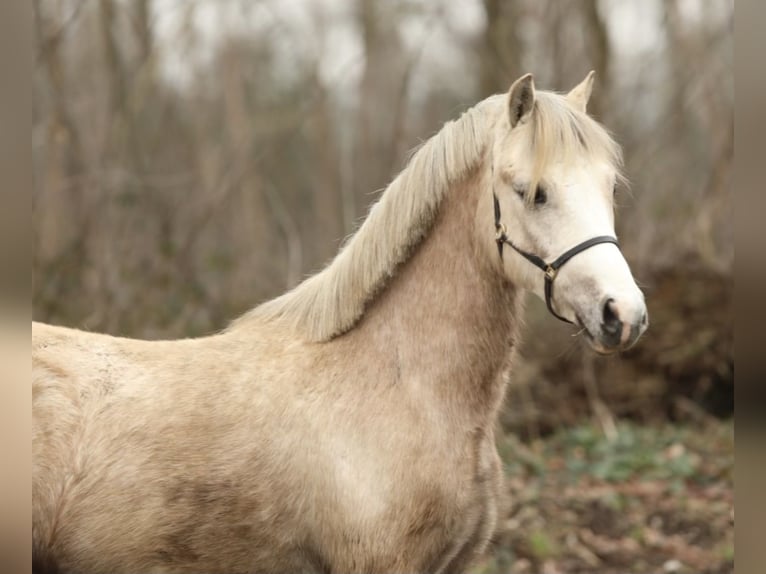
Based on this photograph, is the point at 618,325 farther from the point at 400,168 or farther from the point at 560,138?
the point at 400,168

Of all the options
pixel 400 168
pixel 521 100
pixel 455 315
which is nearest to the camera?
pixel 521 100

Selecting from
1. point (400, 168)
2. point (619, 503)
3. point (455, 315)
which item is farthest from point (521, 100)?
point (400, 168)

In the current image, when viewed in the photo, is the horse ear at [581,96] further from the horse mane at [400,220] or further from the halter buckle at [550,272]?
the halter buckle at [550,272]

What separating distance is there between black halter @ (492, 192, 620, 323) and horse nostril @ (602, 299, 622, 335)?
0.20 metres

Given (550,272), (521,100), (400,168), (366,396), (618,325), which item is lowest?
(366,396)

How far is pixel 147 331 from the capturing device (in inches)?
315

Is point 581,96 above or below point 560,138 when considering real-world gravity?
above

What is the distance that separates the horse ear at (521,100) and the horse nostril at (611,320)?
2.55 feet

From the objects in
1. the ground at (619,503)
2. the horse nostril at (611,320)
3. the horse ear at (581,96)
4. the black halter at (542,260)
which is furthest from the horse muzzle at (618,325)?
the ground at (619,503)

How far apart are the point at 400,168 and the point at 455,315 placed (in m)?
6.22

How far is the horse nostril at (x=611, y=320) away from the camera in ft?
7.77

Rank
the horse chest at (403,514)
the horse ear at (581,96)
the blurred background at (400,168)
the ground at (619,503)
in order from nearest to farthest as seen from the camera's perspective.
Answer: the horse chest at (403,514) < the horse ear at (581,96) < the ground at (619,503) < the blurred background at (400,168)

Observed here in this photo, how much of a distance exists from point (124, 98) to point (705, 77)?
22.0ft

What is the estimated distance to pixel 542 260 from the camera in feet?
8.70
